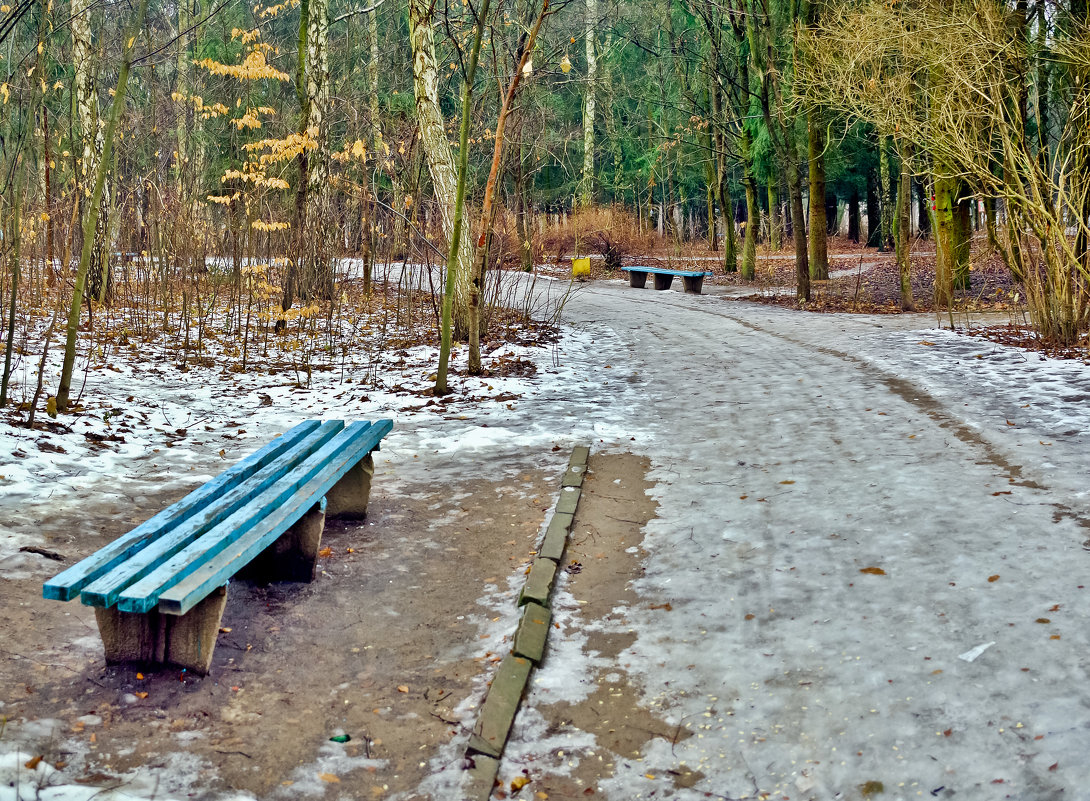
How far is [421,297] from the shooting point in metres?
15.5

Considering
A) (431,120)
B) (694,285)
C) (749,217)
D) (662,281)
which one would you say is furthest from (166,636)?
(749,217)

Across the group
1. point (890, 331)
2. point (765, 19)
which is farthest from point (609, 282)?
point (890, 331)

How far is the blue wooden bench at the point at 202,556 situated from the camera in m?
3.26

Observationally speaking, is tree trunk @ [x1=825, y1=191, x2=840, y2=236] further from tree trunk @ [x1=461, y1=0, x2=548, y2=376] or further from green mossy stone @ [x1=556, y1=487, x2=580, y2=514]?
green mossy stone @ [x1=556, y1=487, x2=580, y2=514]

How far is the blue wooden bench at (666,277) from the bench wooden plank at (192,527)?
17.9 m

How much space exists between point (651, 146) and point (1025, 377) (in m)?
33.7

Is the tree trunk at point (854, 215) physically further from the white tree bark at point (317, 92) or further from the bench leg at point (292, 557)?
Result: the bench leg at point (292, 557)

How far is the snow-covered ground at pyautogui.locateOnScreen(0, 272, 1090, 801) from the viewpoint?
10.3 feet

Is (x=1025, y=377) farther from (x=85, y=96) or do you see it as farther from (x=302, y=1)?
(x=85, y=96)

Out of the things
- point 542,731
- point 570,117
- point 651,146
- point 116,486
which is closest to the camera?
point 542,731

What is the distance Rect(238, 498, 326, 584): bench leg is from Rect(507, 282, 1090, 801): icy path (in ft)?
4.55

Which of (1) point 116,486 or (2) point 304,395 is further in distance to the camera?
(2) point 304,395

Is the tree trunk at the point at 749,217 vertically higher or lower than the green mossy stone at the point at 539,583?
higher

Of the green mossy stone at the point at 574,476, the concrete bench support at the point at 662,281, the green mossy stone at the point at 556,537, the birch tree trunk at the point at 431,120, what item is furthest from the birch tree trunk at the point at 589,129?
the green mossy stone at the point at 556,537
